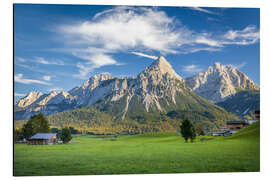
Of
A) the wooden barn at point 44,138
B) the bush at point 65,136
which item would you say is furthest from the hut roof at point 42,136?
the bush at point 65,136

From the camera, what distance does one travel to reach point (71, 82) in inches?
482

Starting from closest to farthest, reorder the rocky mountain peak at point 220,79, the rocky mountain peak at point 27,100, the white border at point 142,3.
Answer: the white border at point 142,3
the rocky mountain peak at point 27,100
the rocky mountain peak at point 220,79

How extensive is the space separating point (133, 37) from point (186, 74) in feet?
13.0

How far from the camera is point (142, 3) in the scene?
10758 mm

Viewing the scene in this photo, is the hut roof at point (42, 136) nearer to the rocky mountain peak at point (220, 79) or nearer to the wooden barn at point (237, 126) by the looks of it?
the rocky mountain peak at point (220, 79)

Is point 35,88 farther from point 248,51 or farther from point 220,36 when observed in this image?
point 248,51

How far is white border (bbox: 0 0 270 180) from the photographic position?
356 inches

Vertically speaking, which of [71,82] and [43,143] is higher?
[71,82]

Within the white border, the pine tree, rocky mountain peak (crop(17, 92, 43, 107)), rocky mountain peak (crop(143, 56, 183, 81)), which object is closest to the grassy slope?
the white border

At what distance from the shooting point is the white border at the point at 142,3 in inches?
356

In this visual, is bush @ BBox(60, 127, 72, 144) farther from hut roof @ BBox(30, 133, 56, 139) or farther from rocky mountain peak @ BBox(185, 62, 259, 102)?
rocky mountain peak @ BBox(185, 62, 259, 102)
